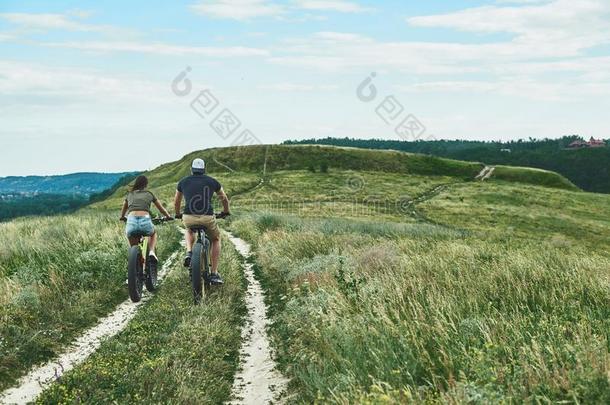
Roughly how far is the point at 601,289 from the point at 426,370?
358cm

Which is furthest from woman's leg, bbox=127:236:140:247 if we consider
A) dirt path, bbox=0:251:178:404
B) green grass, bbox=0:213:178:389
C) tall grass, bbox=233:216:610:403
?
tall grass, bbox=233:216:610:403

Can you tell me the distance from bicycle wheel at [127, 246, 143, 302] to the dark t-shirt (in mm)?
1507

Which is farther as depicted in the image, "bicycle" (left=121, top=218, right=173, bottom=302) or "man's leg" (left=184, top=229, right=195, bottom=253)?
"bicycle" (left=121, top=218, right=173, bottom=302)

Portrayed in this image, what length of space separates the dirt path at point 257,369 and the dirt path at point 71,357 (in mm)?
2223

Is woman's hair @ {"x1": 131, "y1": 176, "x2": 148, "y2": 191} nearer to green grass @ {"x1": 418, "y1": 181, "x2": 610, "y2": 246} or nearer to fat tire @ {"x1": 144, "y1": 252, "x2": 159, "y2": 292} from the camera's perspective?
fat tire @ {"x1": 144, "y1": 252, "x2": 159, "y2": 292}

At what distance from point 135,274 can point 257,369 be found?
4761mm

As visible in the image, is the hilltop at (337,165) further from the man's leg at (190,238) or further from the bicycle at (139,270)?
the man's leg at (190,238)

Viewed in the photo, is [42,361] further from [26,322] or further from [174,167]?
[174,167]

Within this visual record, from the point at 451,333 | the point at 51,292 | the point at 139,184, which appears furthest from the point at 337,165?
the point at 451,333

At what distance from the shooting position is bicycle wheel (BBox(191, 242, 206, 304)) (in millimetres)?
9887

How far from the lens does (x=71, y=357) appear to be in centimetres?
732

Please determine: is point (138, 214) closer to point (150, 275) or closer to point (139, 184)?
point (139, 184)

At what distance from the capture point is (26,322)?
8117mm

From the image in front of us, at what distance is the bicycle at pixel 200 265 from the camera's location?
32.5 ft
